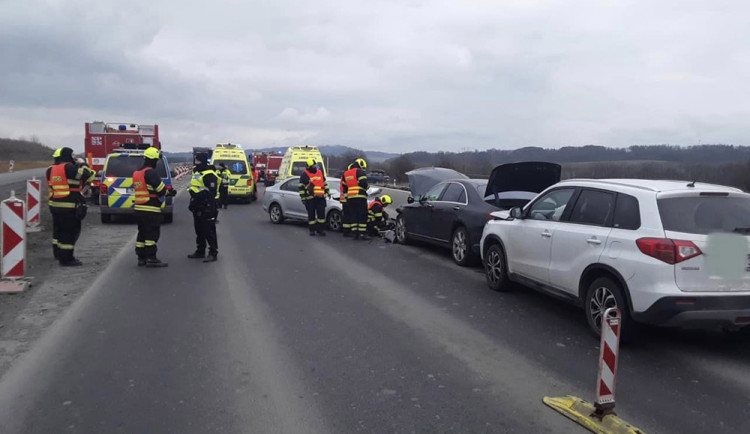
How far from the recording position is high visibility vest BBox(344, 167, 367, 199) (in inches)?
535

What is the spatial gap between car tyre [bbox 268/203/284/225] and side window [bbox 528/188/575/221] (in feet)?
34.9

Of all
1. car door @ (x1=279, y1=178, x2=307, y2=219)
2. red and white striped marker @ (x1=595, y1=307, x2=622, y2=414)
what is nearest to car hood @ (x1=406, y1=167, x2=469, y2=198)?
car door @ (x1=279, y1=178, x2=307, y2=219)

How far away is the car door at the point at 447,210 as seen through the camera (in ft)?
35.0

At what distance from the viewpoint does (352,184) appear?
1369 cm

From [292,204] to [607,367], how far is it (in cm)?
1326

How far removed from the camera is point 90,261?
10297mm

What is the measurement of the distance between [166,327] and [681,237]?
5.25 m

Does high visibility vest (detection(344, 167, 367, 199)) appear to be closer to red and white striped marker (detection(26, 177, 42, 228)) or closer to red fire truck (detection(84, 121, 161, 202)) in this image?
red and white striped marker (detection(26, 177, 42, 228))

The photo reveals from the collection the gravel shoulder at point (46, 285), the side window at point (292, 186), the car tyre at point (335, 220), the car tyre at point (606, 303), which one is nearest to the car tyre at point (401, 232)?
the car tyre at point (335, 220)

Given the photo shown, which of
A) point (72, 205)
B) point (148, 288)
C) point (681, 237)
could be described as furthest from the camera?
point (72, 205)

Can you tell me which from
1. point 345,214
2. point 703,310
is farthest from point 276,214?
point 703,310

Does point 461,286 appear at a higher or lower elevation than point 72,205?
lower

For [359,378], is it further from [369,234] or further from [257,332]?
[369,234]

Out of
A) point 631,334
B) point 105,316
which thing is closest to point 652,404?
point 631,334
